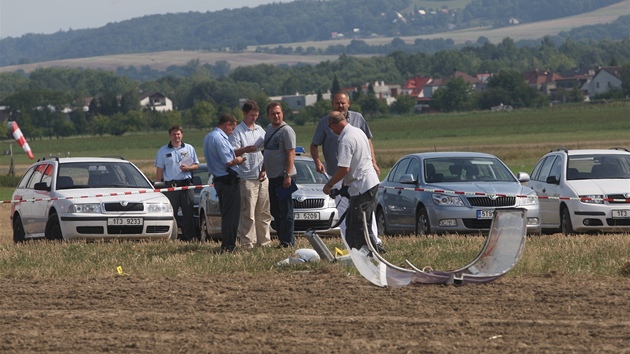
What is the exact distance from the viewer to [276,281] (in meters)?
12.2

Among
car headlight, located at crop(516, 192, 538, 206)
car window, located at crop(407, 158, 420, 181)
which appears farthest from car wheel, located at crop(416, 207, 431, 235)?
car headlight, located at crop(516, 192, 538, 206)

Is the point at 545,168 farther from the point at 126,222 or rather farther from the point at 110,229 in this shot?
the point at 110,229

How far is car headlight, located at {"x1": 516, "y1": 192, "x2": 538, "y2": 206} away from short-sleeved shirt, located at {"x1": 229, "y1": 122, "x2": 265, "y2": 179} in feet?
14.1

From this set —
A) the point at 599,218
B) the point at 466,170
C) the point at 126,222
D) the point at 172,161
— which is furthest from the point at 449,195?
the point at 126,222

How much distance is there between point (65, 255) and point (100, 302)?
4.41 m

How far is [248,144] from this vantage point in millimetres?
15492

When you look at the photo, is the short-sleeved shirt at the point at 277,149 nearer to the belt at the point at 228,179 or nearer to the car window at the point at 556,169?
the belt at the point at 228,179

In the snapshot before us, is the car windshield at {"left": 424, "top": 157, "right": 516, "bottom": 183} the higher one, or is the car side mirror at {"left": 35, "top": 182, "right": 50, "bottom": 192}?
the car side mirror at {"left": 35, "top": 182, "right": 50, "bottom": 192}

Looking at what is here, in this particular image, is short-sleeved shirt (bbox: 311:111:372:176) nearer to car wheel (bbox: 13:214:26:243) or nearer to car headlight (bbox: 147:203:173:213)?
car headlight (bbox: 147:203:173:213)

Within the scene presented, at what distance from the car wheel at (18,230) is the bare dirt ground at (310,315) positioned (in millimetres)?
6397

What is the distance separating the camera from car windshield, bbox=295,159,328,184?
19609mm

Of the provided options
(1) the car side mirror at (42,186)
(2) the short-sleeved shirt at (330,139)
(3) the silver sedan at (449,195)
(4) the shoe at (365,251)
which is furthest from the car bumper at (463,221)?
(4) the shoe at (365,251)

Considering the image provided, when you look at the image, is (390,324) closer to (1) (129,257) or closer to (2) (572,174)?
(1) (129,257)

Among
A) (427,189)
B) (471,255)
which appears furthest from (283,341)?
(427,189)
